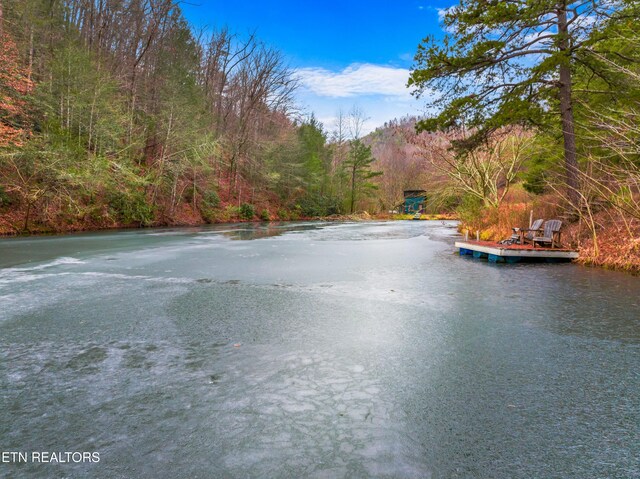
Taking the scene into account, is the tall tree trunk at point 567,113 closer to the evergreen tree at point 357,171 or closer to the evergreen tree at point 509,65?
the evergreen tree at point 509,65

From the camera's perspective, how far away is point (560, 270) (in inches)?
372

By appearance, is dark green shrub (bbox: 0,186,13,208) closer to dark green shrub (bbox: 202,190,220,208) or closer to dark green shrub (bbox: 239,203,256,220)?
dark green shrub (bbox: 202,190,220,208)

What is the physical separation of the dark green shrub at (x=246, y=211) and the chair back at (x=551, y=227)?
2380cm

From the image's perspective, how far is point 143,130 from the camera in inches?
936

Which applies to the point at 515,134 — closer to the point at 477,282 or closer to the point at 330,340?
the point at 477,282

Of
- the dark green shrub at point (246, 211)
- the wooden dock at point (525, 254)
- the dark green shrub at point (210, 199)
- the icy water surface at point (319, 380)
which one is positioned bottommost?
the icy water surface at point (319, 380)

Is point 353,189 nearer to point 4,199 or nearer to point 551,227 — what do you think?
point 4,199

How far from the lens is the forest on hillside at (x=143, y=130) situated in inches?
619

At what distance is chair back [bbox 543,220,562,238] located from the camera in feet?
36.3

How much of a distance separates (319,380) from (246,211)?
29.4 metres

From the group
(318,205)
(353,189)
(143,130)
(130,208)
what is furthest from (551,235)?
(353,189)

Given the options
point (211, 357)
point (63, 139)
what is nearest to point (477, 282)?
point (211, 357)

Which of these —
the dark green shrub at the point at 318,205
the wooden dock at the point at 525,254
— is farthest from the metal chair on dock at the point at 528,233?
the dark green shrub at the point at 318,205

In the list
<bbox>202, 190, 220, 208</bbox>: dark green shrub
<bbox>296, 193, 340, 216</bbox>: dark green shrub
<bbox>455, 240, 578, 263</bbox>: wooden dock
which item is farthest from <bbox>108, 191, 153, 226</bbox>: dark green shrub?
<bbox>296, 193, 340, 216</bbox>: dark green shrub
